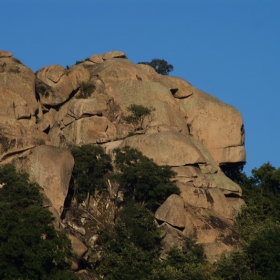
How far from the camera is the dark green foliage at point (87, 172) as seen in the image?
8900cm

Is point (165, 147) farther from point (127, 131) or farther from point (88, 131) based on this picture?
point (127, 131)

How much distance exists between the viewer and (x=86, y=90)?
99.4m

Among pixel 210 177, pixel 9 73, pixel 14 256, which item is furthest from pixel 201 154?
pixel 14 256

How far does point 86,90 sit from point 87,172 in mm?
11320

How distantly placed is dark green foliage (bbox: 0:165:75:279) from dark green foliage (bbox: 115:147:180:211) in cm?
1118

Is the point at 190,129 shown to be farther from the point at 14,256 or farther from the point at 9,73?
the point at 14,256

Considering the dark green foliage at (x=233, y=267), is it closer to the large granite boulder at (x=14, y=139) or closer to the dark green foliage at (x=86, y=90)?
the large granite boulder at (x=14, y=139)

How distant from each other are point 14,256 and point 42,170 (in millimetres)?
13197

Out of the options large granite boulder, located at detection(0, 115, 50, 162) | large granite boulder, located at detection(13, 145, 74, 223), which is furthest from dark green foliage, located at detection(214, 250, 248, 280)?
large granite boulder, located at detection(0, 115, 50, 162)

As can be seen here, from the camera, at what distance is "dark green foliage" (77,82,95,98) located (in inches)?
3905

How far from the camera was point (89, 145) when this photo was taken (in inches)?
3573

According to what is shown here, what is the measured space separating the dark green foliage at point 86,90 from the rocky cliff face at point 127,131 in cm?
7

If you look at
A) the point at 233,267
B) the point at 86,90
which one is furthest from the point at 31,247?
the point at 86,90

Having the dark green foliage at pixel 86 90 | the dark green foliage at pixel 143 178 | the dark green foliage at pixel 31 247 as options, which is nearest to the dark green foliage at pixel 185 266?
the dark green foliage at pixel 143 178
